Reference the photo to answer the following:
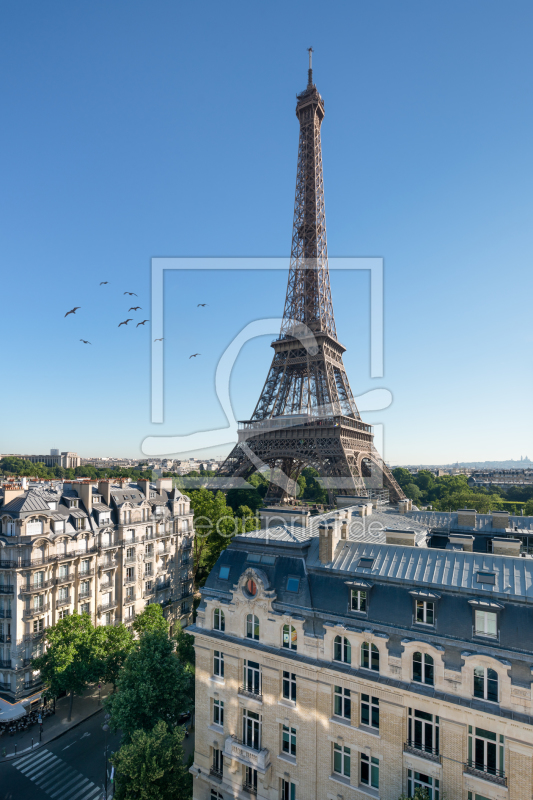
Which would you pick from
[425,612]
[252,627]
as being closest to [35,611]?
[252,627]

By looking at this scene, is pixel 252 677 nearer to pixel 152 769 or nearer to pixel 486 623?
pixel 152 769

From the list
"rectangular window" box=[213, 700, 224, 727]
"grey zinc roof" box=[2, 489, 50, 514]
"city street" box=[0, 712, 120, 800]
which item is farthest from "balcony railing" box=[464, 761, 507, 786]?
"grey zinc roof" box=[2, 489, 50, 514]

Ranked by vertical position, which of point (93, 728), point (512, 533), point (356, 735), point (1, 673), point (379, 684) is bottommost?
point (93, 728)

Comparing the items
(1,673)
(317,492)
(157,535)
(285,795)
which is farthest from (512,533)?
(317,492)

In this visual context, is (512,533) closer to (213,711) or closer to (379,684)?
(379,684)

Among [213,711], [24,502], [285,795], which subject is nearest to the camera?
[285,795]

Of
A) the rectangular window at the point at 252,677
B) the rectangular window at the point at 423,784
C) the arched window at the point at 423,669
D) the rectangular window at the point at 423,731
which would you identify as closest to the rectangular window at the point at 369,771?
the rectangular window at the point at 423,784

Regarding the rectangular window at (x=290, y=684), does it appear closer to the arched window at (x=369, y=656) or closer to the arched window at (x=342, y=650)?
the arched window at (x=342, y=650)

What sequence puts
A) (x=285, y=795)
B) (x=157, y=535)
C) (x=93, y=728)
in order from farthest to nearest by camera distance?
1. (x=157, y=535)
2. (x=93, y=728)
3. (x=285, y=795)
